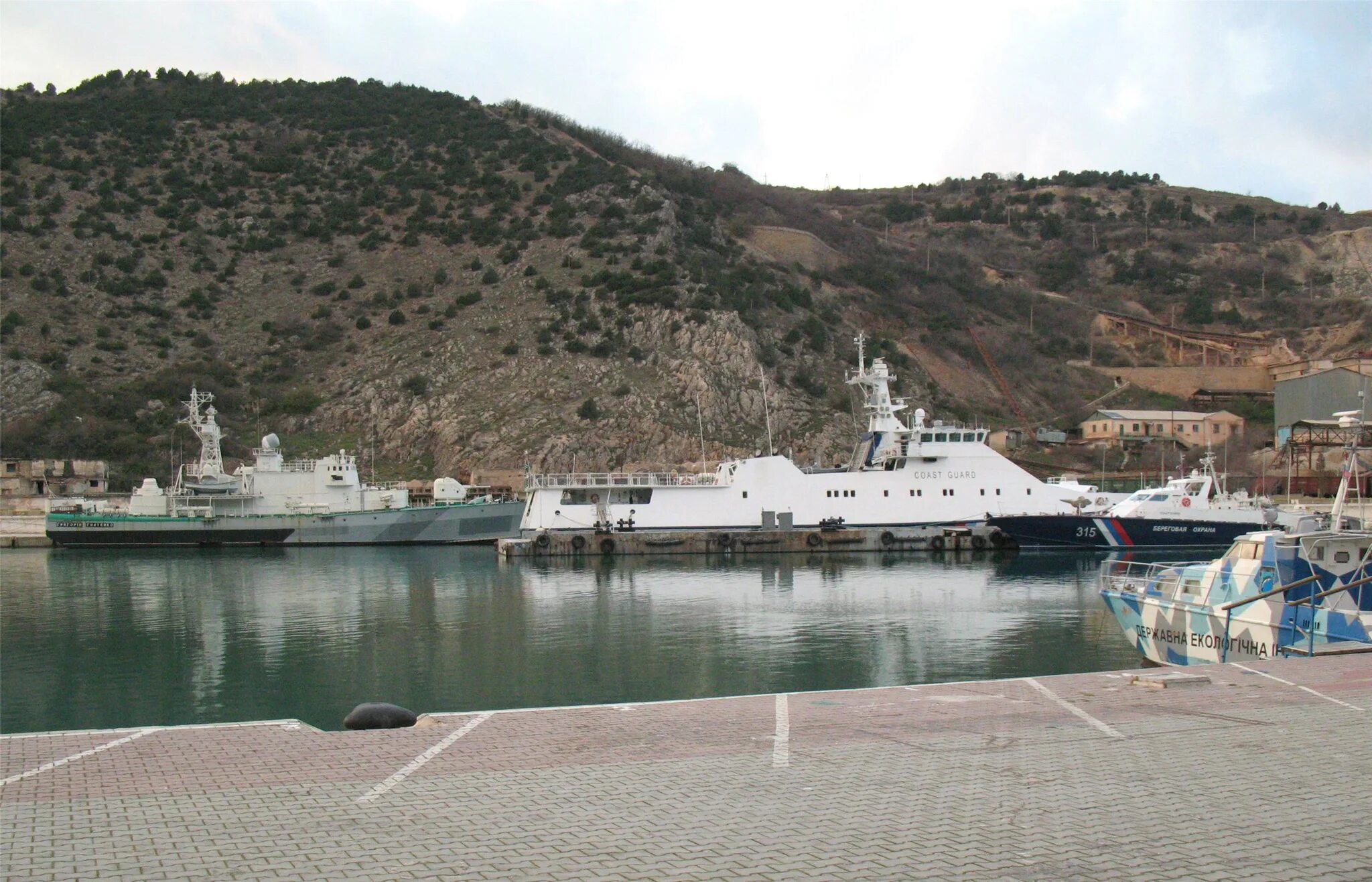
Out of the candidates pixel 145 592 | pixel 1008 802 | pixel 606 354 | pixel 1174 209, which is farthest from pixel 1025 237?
pixel 1008 802

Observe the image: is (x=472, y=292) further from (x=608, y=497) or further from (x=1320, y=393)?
(x=1320, y=393)

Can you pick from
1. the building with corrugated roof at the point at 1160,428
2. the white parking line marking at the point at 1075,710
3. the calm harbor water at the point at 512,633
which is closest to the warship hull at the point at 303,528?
the calm harbor water at the point at 512,633

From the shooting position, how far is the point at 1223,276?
119 meters

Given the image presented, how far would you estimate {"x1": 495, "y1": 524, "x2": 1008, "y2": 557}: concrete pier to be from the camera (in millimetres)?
43312

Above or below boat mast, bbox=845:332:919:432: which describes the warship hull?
below

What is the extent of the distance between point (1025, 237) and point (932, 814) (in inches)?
5455

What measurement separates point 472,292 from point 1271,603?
65.4 meters

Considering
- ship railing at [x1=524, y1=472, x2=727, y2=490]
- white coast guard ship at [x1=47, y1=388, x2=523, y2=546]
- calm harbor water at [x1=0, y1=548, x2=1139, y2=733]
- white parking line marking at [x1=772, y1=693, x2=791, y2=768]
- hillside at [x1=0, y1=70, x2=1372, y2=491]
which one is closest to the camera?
white parking line marking at [x1=772, y1=693, x2=791, y2=768]

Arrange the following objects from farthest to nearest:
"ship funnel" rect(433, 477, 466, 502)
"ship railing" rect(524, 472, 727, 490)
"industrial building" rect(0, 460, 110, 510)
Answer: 1. "industrial building" rect(0, 460, 110, 510)
2. "ship funnel" rect(433, 477, 466, 502)
3. "ship railing" rect(524, 472, 727, 490)

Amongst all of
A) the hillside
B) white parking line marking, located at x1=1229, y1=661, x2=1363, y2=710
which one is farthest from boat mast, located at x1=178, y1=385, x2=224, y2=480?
white parking line marking, located at x1=1229, y1=661, x2=1363, y2=710

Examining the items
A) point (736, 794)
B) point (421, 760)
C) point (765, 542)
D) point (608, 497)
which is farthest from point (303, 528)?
point (736, 794)

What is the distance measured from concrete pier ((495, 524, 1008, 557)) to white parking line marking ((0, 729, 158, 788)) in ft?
107

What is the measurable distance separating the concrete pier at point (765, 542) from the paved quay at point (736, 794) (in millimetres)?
31209

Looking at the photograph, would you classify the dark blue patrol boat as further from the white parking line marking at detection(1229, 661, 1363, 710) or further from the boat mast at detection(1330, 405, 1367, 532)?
the white parking line marking at detection(1229, 661, 1363, 710)
